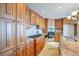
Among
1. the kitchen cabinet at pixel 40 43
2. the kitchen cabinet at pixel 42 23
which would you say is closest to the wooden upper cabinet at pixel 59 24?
the kitchen cabinet at pixel 42 23

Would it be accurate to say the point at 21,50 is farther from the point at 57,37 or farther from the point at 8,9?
the point at 8,9

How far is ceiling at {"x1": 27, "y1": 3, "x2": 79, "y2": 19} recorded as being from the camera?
2.15 m

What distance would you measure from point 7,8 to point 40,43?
1099mm

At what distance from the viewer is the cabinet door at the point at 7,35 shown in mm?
1885

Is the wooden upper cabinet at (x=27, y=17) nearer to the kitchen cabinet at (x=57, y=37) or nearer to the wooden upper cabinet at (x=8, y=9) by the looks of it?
the wooden upper cabinet at (x=8, y=9)

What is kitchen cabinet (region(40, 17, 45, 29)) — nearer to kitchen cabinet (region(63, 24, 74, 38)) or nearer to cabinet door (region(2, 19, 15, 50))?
kitchen cabinet (region(63, 24, 74, 38))

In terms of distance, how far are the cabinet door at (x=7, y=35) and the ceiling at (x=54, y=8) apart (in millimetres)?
515

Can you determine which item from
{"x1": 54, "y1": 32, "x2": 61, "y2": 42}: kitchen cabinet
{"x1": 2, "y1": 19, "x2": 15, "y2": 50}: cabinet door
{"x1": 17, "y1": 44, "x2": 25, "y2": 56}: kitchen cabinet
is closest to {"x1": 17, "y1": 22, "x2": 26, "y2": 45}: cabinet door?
{"x1": 17, "y1": 44, "x2": 25, "y2": 56}: kitchen cabinet

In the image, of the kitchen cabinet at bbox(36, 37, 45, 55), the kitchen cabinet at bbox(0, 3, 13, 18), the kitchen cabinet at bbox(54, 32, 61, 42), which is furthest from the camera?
the kitchen cabinet at bbox(36, 37, 45, 55)

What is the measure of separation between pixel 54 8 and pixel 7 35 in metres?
0.93

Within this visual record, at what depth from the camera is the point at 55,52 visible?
222 cm

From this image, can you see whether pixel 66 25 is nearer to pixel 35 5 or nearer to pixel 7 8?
Answer: pixel 35 5

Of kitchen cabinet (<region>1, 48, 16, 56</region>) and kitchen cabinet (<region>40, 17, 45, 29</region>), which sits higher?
kitchen cabinet (<region>40, 17, 45, 29</region>)

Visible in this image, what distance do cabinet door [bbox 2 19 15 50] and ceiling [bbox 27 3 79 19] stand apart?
51 cm
